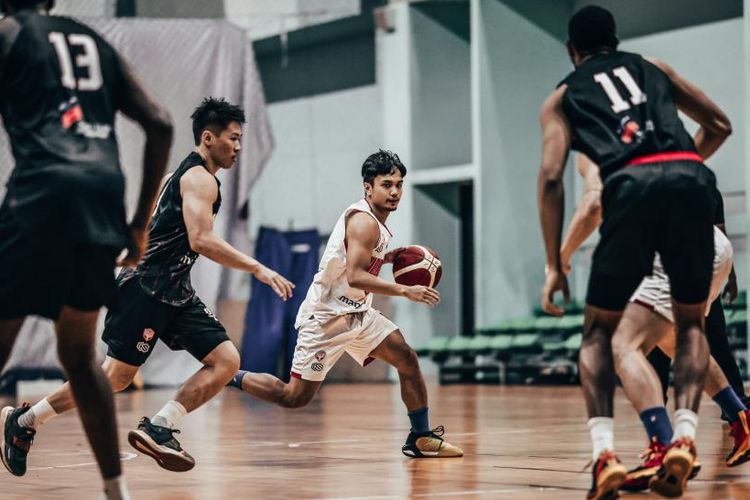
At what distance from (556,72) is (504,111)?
3.33 ft

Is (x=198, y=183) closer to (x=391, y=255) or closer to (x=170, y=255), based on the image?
(x=170, y=255)

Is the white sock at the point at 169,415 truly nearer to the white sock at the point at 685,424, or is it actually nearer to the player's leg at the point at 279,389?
the player's leg at the point at 279,389

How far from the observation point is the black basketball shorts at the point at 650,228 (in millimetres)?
4781

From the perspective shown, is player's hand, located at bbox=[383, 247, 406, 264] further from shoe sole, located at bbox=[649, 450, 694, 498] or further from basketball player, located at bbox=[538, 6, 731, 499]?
shoe sole, located at bbox=[649, 450, 694, 498]

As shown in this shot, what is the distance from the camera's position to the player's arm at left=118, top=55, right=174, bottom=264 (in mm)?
4320

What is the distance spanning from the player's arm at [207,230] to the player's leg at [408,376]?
120cm

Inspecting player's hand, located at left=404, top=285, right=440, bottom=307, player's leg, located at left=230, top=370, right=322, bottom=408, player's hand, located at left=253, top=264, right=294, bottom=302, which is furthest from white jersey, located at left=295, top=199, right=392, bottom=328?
player's hand, located at left=253, top=264, right=294, bottom=302

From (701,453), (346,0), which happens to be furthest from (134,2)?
(701,453)

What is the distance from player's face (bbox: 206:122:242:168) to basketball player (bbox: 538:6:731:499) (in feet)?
7.94

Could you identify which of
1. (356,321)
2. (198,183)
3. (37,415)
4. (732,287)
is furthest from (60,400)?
(732,287)

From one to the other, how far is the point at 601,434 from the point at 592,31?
154cm

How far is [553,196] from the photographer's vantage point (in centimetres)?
477

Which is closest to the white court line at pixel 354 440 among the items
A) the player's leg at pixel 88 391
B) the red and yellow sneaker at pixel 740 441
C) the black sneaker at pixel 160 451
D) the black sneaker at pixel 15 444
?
the black sneaker at pixel 160 451

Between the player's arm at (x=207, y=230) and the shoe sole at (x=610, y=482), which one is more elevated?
the player's arm at (x=207, y=230)
